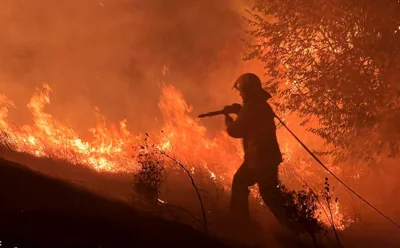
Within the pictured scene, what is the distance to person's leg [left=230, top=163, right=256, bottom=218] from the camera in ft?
29.1

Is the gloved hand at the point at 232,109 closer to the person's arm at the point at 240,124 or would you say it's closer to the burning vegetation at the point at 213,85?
the person's arm at the point at 240,124

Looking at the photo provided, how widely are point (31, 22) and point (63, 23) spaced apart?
145 centimetres

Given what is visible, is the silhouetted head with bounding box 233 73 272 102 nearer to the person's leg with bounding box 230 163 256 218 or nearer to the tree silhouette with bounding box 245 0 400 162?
the person's leg with bounding box 230 163 256 218

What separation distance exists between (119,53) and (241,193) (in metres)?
14.5

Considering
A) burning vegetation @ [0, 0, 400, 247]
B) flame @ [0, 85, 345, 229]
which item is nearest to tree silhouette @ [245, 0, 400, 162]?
burning vegetation @ [0, 0, 400, 247]

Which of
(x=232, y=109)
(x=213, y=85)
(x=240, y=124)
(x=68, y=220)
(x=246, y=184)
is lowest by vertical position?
(x=68, y=220)

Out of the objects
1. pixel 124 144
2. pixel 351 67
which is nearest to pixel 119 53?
pixel 124 144

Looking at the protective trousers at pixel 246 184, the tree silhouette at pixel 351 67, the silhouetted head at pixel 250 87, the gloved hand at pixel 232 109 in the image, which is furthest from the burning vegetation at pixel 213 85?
the silhouetted head at pixel 250 87

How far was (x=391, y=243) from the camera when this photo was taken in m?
10.7

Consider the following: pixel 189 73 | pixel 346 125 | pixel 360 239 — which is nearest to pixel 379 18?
pixel 346 125

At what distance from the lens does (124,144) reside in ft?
50.4

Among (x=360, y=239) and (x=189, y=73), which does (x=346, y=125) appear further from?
(x=189, y=73)

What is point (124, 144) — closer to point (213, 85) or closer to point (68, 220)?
point (213, 85)

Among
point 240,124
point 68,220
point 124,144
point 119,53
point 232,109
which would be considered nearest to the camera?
point 68,220
